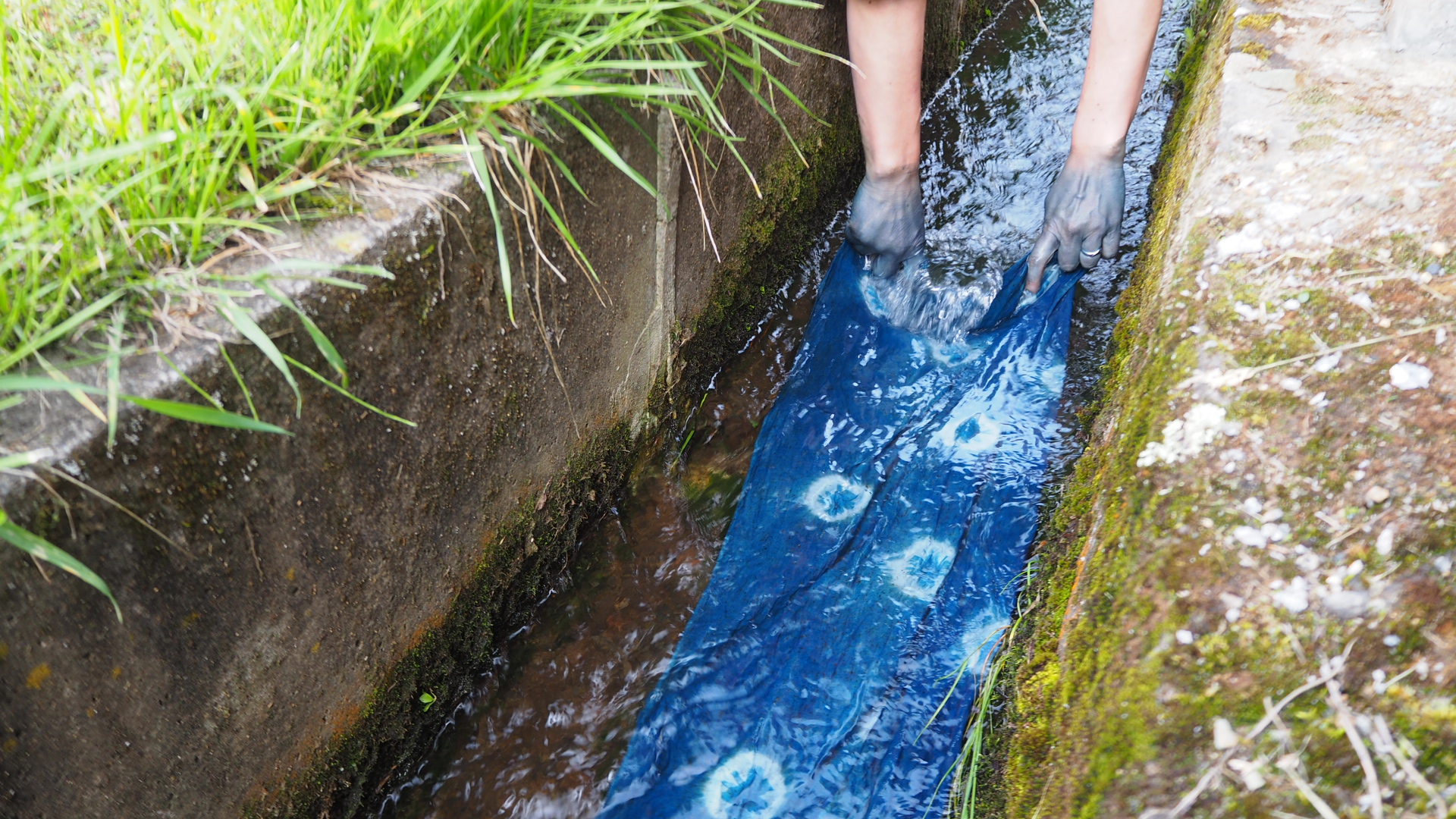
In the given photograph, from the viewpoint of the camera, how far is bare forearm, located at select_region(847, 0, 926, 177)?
241 centimetres

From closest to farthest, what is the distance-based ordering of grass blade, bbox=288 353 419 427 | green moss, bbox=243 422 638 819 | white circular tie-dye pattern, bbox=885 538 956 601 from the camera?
1. grass blade, bbox=288 353 419 427
2. green moss, bbox=243 422 638 819
3. white circular tie-dye pattern, bbox=885 538 956 601

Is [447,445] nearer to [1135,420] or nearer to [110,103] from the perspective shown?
[110,103]

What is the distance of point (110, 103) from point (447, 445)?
2.42 feet

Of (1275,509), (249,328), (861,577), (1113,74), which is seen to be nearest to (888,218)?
(1113,74)

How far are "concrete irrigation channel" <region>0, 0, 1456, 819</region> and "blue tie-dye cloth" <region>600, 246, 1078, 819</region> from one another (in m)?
0.16

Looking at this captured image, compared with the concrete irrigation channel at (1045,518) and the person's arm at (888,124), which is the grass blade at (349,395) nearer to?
the concrete irrigation channel at (1045,518)

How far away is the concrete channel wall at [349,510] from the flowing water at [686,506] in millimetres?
94

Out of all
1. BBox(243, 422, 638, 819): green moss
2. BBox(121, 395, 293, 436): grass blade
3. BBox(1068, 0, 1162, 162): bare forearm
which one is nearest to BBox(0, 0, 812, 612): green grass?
BBox(121, 395, 293, 436): grass blade

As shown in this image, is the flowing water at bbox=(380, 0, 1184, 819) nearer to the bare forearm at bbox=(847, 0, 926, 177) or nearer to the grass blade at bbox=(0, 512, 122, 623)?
the bare forearm at bbox=(847, 0, 926, 177)

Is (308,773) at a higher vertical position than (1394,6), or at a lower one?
lower

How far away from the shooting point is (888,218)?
2.71 meters

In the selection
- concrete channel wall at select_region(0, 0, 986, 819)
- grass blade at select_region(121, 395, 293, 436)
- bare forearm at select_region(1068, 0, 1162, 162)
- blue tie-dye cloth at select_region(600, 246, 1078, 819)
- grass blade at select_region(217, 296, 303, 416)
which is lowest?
blue tie-dye cloth at select_region(600, 246, 1078, 819)

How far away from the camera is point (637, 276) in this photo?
2.03 meters

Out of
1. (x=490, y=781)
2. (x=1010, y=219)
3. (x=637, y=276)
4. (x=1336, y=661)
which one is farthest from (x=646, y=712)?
(x=1010, y=219)
